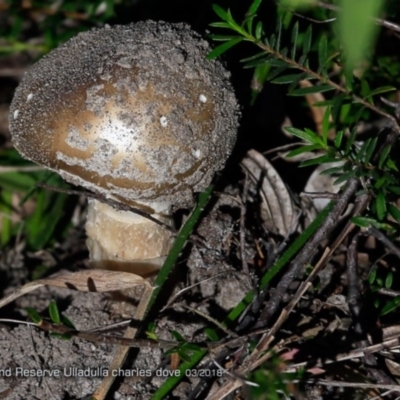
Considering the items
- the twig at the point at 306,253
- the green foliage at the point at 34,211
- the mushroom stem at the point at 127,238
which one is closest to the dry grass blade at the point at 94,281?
the mushroom stem at the point at 127,238

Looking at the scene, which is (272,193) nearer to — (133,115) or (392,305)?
(392,305)

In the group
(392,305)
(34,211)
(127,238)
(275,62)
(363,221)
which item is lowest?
(34,211)

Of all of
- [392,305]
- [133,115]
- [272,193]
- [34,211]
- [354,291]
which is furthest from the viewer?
[34,211]

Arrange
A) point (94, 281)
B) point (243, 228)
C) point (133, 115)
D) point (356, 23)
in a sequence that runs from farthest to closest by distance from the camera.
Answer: point (243, 228)
point (94, 281)
point (133, 115)
point (356, 23)

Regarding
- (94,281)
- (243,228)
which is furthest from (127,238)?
(243,228)

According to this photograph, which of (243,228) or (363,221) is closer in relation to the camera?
(363,221)

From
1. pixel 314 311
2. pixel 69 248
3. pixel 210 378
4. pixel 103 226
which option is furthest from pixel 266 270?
pixel 69 248
